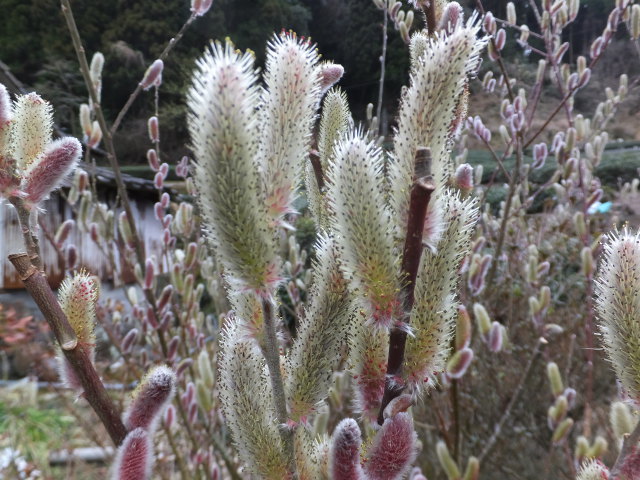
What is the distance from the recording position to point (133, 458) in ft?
1.64

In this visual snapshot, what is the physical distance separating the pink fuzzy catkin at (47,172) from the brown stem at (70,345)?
7 cm

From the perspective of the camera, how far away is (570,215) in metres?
5.02

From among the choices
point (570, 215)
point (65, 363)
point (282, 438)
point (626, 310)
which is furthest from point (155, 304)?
point (570, 215)

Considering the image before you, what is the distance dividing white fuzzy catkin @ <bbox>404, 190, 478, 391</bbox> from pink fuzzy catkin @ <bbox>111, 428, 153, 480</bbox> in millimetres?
244

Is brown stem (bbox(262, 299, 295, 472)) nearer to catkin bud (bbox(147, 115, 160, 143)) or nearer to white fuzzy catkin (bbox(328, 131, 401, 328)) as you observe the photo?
white fuzzy catkin (bbox(328, 131, 401, 328))

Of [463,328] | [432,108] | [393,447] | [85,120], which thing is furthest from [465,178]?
[85,120]

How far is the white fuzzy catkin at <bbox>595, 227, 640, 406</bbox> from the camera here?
0.48 m

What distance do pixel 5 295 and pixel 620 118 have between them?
16828 millimetres

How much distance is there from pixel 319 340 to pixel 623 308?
0.27 m

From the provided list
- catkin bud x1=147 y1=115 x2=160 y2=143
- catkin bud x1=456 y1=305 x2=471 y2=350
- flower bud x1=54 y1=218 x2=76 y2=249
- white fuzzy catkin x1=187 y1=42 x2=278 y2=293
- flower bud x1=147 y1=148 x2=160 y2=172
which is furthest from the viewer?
flower bud x1=147 y1=148 x2=160 y2=172

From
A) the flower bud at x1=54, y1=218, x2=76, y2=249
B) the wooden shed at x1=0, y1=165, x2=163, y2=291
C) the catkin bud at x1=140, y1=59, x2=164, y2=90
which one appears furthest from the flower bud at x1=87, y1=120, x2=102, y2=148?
the wooden shed at x1=0, y1=165, x2=163, y2=291

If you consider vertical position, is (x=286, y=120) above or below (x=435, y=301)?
above

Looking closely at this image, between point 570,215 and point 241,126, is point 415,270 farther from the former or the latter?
point 570,215

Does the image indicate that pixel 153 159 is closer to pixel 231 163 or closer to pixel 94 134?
pixel 94 134
